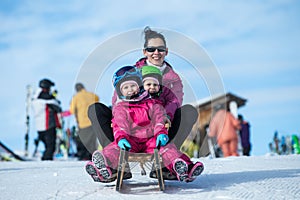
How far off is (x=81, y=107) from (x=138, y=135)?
5.11 meters

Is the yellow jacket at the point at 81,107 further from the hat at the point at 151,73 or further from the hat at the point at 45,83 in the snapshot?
the hat at the point at 151,73

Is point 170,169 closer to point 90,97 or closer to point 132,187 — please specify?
point 132,187

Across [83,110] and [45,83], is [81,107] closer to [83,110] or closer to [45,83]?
[83,110]

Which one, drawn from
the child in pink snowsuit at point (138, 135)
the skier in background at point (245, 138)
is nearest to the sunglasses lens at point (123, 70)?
the child in pink snowsuit at point (138, 135)

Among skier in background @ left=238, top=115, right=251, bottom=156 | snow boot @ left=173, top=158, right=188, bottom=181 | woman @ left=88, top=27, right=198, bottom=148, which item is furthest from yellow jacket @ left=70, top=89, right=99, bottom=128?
snow boot @ left=173, top=158, right=188, bottom=181

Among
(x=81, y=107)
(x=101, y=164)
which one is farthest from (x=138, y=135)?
(x=81, y=107)

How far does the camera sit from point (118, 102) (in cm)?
299

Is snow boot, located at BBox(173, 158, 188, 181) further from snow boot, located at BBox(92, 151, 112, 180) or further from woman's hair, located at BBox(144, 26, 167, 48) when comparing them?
woman's hair, located at BBox(144, 26, 167, 48)

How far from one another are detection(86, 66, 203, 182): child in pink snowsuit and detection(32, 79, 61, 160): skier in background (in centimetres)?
487

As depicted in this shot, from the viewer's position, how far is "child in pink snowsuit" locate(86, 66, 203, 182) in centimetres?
284

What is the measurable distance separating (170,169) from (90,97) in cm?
506

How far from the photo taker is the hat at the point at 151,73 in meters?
3.07

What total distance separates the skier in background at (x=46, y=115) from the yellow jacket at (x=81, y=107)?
0.98ft

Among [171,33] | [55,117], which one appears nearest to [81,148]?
[55,117]
